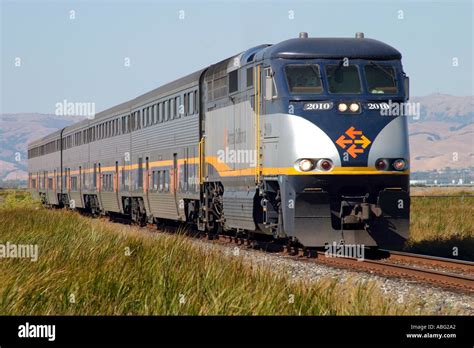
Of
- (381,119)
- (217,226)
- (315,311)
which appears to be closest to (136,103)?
(217,226)

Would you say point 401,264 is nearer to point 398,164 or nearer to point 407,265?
point 407,265

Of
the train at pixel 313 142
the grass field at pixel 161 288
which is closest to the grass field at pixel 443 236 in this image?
the train at pixel 313 142

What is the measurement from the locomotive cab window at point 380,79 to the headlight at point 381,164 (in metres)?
1.35

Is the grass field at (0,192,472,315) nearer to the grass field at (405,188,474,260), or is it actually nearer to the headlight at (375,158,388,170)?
the headlight at (375,158,388,170)

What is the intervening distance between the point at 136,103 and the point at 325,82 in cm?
1545

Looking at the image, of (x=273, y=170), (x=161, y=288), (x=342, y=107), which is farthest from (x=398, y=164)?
(x=161, y=288)

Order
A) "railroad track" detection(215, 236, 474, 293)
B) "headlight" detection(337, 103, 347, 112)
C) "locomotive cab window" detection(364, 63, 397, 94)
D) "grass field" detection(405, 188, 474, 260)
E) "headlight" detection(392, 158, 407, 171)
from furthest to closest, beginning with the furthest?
1. "grass field" detection(405, 188, 474, 260)
2. "locomotive cab window" detection(364, 63, 397, 94)
3. "headlight" detection(392, 158, 407, 171)
4. "headlight" detection(337, 103, 347, 112)
5. "railroad track" detection(215, 236, 474, 293)

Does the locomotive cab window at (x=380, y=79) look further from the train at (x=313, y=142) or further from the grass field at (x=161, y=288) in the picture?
the grass field at (x=161, y=288)

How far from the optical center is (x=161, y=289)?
10523 millimetres

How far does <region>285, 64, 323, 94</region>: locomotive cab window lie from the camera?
1708 centimetres

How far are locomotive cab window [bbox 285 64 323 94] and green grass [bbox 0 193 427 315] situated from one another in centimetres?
420

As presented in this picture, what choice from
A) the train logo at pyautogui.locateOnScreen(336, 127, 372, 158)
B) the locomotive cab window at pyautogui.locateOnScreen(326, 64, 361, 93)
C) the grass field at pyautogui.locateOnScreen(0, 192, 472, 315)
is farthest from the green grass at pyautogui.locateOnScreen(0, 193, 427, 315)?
the locomotive cab window at pyautogui.locateOnScreen(326, 64, 361, 93)
